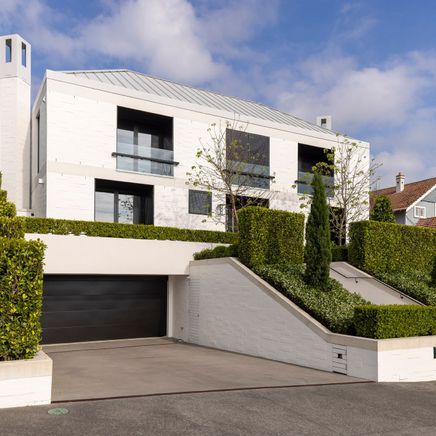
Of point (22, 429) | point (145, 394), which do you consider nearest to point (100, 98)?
point (145, 394)

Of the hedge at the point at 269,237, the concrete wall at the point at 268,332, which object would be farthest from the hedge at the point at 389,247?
the concrete wall at the point at 268,332

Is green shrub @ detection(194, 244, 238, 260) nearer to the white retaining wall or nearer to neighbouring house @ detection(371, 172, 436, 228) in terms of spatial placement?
the white retaining wall

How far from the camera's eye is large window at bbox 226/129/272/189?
2281 cm

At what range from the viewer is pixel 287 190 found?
2475cm

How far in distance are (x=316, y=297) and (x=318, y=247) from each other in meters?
1.55

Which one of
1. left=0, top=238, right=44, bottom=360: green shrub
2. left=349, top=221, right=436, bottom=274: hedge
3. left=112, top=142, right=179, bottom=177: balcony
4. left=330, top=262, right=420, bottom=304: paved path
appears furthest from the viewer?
left=112, top=142, right=179, bottom=177: balcony

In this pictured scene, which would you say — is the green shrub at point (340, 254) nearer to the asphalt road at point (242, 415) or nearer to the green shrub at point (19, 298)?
the asphalt road at point (242, 415)

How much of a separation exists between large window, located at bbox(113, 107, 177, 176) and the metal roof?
134 centimetres

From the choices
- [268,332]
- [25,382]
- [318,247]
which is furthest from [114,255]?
[25,382]

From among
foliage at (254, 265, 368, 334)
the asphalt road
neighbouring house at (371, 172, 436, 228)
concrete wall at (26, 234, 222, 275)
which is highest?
neighbouring house at (371, 172, 436, 228)

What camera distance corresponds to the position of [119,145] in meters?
20.4

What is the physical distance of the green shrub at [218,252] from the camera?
54.5 feet

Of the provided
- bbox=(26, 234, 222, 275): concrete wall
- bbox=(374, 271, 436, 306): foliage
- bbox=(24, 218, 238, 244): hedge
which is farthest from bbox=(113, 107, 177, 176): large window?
bbox=(374, 271, 436, 306): foliage

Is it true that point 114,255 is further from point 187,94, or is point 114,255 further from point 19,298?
point 187,94
